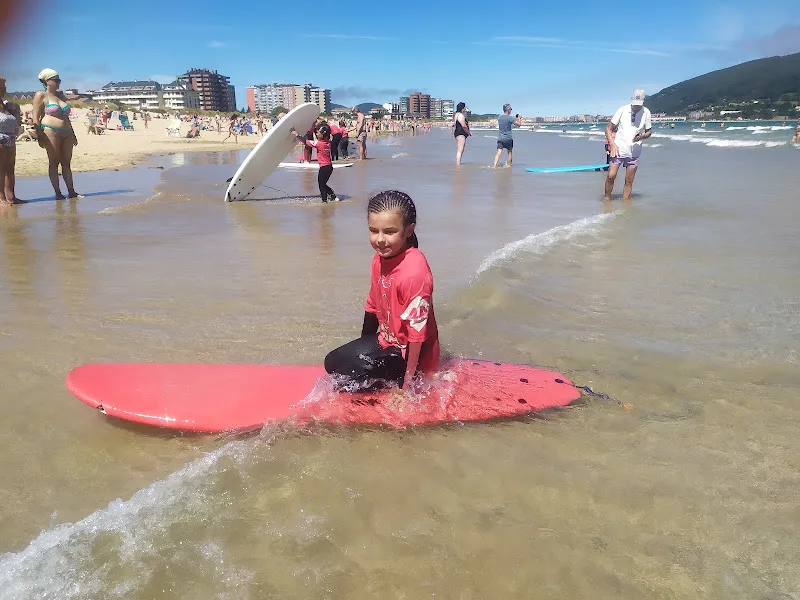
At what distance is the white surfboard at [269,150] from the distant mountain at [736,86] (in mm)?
104319

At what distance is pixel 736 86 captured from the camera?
405 ft

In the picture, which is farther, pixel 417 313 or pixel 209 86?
pixel 209 86

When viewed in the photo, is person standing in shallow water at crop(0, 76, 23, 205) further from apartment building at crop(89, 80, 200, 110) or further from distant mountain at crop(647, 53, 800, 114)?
apartment building at crop(89, 80, 200, 110)

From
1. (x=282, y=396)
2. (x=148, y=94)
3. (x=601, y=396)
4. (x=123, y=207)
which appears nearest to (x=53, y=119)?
(x=123, y=207)

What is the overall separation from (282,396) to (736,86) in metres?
150

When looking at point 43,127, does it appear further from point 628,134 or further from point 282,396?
point 628,134

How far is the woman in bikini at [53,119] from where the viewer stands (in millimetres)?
8648

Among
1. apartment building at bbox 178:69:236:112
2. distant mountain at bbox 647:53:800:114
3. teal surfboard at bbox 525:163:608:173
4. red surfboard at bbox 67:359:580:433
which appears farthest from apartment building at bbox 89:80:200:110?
red surfboard at bbox 67:359:580:433

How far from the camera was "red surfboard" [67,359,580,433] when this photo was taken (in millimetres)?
2648

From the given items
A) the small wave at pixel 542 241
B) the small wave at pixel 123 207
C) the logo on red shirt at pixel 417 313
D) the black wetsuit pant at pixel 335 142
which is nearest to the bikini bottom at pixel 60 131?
the small wave at pixel 123 207

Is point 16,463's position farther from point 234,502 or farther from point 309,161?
point 309,161

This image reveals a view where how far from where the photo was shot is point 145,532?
1.89 m

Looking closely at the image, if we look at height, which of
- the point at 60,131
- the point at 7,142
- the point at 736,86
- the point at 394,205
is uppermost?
the point at 736,86

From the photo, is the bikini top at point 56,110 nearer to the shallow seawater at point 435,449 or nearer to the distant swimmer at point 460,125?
the shallow seawater at point 435,449
